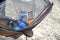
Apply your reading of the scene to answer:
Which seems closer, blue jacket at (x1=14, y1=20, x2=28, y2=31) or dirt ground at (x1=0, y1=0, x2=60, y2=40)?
blue jacket at (x1=14, y1=20, x2=28, y2=31)

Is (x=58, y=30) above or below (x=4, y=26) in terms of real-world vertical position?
below

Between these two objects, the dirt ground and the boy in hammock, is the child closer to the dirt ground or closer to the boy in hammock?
the boy in hammock

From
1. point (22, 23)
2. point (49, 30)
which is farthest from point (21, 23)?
point (49, 30)

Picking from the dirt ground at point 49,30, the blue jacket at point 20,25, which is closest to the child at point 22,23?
the blue jacket at point 20,25

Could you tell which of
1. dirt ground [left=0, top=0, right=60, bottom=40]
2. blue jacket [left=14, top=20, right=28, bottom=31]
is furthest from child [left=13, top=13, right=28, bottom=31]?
dirt ground [left=0, top=0, right=60, bottom=40]

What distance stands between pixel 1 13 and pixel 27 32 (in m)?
0.31

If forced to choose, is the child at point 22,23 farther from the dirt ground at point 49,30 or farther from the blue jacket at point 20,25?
the dirt ground at point 49,30

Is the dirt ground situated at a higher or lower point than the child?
lower

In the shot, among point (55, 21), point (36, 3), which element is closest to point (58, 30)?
point (55, 21)

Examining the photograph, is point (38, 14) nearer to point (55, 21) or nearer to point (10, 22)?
point (10, 22)

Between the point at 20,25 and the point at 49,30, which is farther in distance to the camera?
the point at 49,30

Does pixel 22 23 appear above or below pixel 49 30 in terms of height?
above

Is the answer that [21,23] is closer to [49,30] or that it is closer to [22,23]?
[22,23]

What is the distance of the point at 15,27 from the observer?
1.64 metres
